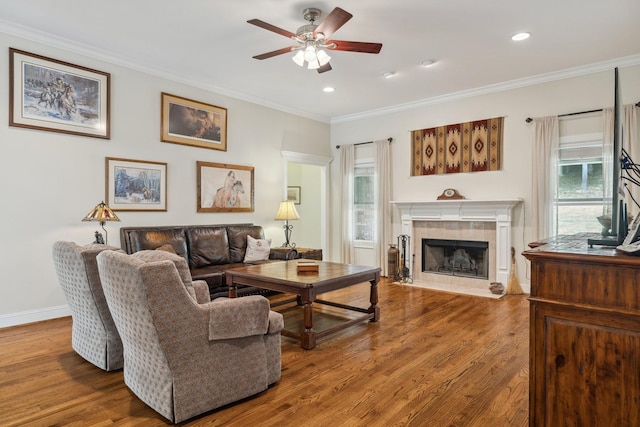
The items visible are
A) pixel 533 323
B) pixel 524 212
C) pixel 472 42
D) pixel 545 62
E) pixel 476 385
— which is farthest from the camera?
pixel 524 212


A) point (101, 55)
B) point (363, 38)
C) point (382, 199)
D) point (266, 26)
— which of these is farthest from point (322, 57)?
point (382, 199)

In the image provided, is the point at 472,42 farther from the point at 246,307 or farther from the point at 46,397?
the point at 46,397

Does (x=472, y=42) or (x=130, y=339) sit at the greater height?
(x=472, y=42)

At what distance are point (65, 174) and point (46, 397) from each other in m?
2.64

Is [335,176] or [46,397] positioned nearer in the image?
[46,397]

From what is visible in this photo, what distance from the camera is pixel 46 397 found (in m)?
2.40

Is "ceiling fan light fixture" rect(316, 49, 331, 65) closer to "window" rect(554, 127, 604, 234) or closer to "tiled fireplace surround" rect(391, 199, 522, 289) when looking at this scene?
"tiled fireplace surround" rect(391, 199, 522, 289)

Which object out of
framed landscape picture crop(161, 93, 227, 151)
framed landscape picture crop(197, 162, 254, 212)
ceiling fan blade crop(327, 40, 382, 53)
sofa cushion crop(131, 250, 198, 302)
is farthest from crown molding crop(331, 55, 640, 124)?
sofa cushion crop(131, 250, 198, 302)

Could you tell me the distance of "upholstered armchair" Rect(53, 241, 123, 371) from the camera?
2650 millimetres

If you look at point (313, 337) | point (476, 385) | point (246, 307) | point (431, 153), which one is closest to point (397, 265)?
point (431, 153)

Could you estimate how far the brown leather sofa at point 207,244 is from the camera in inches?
176

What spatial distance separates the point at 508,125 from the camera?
18.2ft

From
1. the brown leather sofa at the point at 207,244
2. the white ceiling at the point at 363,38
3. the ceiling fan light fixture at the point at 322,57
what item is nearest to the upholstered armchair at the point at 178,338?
the brown leather sofa at the point at 207,244

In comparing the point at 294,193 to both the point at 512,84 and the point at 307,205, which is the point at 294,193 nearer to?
the point at 307,205
